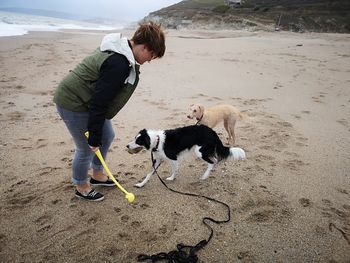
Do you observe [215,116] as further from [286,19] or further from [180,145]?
[286,19]

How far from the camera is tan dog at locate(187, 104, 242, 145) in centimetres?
518

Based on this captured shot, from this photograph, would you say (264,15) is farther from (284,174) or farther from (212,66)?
(284,174)

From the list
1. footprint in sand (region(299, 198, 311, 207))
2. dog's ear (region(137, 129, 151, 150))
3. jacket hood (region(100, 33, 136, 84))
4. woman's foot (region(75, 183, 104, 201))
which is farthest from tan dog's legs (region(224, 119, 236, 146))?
jacket hood (region(100, 33, 136, 84))

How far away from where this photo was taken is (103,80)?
8.07 feet

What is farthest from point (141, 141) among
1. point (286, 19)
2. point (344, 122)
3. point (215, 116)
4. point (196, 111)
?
point (286, 19)

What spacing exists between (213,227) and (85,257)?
54.2 inches

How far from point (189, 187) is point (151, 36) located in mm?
2168

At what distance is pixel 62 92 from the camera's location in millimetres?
2777

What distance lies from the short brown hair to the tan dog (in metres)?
2.55

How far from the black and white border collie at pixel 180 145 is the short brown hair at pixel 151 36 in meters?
1.39

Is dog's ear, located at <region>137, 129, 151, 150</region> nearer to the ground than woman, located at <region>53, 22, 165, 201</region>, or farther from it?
nearer to the ground

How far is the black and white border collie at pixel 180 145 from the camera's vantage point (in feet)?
12.5

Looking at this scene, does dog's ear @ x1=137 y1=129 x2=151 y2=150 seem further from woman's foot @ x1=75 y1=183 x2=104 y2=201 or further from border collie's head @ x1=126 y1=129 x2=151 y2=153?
woman's foot @ x1=75 y1=183 x2=104 y2=201

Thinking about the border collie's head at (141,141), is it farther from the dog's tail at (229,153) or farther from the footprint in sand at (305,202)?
the footprint in sand at (305,202)
